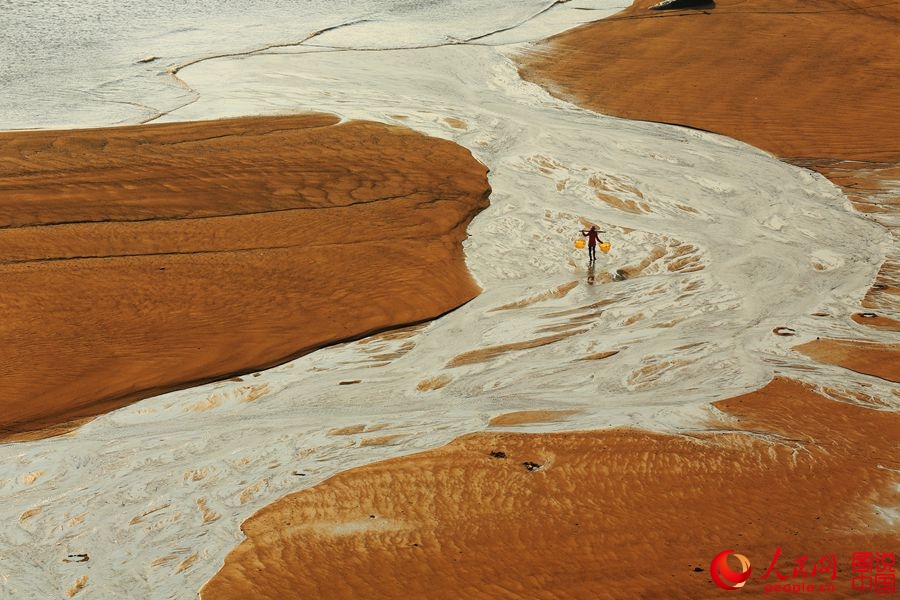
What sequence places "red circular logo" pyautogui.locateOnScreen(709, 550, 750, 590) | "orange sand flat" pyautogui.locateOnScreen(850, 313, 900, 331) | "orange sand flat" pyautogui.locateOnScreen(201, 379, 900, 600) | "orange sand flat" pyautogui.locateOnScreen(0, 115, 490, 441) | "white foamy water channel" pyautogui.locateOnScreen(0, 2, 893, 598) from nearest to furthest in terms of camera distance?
"red circular logo" pyautogui.locateOnScreen(709, 550, 750, 590) → "orange sand flat" pyautogui.locateOnScreen(201, 379, 900, 600) → "white foamy water channel" pyautogui.locateOnScreen(0, 2, 893, 598) → "orange sand flat" pyautogui.locateOnScreen(0, 115, 490, 441) → "orange sand flat" pyautogui.locateOnScreen(850, 313, 900, 331)

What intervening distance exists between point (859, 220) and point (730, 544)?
43.7 ft

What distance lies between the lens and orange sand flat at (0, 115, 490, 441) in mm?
14398

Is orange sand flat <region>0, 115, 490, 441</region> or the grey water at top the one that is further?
the grey water at top

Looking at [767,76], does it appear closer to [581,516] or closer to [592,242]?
[592,242]

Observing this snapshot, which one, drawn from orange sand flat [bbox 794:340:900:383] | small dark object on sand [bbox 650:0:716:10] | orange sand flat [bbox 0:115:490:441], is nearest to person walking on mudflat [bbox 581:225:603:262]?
orange sand flat [bbox 0:115:490:441]

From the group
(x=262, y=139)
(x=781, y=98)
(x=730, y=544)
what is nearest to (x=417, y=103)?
(x=262, y=139)

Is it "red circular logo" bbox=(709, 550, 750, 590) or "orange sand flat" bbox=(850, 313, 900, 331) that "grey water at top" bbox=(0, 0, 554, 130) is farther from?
"red circular logo" bbox=(709, 550, 750, 590)

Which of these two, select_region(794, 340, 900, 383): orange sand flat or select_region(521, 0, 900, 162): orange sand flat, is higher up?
select_region(521, 0, 900, 162): orange sand flat

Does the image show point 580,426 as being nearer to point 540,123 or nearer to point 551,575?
point 551,575

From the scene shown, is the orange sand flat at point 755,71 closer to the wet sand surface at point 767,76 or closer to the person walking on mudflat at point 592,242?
the wet sand surface at point 767,76

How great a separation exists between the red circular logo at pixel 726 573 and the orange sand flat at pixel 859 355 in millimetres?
5854

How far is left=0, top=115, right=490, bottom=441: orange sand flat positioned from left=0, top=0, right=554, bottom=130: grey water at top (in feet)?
10.8

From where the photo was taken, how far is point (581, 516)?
10.7 m

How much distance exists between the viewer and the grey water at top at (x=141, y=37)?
24719 millimetres
